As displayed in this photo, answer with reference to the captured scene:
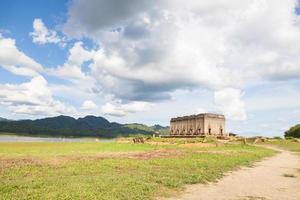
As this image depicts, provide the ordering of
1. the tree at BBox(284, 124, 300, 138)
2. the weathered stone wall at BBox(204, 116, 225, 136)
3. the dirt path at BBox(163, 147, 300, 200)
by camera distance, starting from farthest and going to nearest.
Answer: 1. the weathered stone wall at BBox(204, 116, 225, 136)
2. the tree at BBox(284, 124, 300, 138)
3. the dirt path at BBox(163, 147, 300, 200)

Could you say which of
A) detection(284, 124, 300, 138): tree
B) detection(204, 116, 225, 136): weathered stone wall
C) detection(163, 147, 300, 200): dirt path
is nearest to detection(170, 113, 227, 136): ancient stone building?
detection(204, 116, 225, 136): weathered stone wall

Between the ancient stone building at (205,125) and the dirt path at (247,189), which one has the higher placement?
the ancient stone building at (205,125)

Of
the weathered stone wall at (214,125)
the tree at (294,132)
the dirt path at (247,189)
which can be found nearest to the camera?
the dirt path at (247,189)

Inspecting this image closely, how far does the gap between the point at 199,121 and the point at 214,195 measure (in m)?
134

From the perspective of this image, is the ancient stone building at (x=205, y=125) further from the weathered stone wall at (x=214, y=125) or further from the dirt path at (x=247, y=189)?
the dirt path at (x=247, y=189)

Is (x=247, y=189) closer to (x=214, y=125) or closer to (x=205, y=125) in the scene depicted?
(x=205, y=125)

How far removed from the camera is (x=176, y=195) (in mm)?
19094

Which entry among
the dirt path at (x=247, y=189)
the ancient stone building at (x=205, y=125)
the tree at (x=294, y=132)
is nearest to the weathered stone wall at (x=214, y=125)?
the ancient stone building at (x=205, y=125)

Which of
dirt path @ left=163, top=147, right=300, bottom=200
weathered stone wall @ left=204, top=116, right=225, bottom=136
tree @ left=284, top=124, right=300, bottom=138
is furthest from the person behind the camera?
weathered stone wall @ left=204, top=116, right=225, bottom=136

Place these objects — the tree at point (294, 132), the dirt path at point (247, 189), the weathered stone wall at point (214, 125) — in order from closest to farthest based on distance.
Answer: the dirt path at point (247, 189)
the tree at point (294, 132)
the weathered stone wall at point (214, 125)

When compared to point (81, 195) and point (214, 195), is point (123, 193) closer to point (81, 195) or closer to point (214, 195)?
point (81, 195)

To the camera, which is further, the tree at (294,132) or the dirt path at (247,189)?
the tree at (294,132)

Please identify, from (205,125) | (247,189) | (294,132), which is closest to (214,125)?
(205,125)

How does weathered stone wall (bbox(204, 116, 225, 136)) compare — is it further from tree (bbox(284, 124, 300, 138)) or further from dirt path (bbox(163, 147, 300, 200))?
dirt path (bbox(163, 147, 300, 200))
